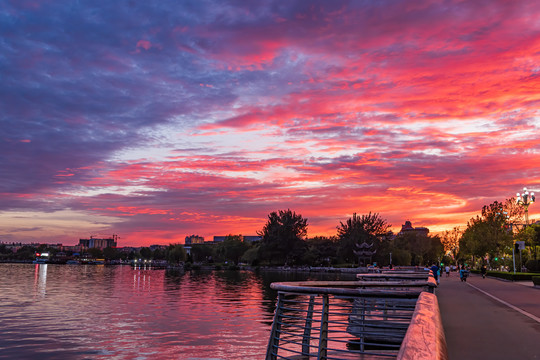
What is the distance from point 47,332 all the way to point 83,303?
56.1 feet

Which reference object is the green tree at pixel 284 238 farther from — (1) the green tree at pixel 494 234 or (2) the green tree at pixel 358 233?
(1) the green tree at pixel 494 234

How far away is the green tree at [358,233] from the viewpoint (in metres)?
138

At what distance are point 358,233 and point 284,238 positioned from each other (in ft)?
78.7

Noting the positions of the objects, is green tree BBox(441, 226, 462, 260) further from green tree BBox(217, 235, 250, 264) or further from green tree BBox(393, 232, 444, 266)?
green tree BBox(217, 235, 250, 264)

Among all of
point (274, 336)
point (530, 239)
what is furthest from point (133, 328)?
point (530, 239)

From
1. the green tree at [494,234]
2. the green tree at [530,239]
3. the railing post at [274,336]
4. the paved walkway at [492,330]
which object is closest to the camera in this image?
the railing post at [274,336]

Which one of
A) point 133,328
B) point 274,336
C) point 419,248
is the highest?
point 419,248

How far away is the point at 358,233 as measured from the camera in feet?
452

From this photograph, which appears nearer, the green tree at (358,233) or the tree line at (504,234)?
the tree line at (504,234)

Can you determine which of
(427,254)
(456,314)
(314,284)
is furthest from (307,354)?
(427,254)

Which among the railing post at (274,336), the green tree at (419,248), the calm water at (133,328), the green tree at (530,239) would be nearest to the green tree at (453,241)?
the green tree at (419,248)

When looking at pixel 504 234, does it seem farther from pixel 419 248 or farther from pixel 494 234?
pixel 419 248

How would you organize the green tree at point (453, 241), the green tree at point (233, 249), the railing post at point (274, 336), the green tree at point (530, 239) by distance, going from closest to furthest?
the railing post at point (274, 336) → the green tree at point (530, 239) → the green tree at point (453, 241) → the green tree at point (233, 249)

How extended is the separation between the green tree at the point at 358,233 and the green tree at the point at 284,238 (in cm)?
1306
